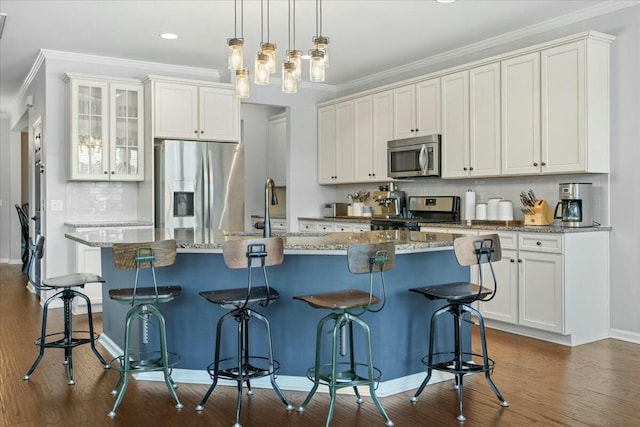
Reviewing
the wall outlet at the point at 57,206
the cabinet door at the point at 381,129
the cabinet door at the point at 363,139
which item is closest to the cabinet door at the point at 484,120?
the cabinet door at the point at 381,129

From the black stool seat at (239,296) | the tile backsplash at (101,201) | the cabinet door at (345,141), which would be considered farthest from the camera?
the cabinet door at (345,141)

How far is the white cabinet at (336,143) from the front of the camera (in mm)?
6832

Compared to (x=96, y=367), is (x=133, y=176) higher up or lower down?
higher up

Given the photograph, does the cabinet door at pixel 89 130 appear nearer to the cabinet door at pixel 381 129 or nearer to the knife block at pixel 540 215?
the cabinet door at pixel 381 129

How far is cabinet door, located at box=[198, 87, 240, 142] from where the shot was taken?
6168 millimetres

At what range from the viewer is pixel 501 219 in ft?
16.7

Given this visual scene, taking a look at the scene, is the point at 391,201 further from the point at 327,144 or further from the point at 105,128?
the point at 105,128

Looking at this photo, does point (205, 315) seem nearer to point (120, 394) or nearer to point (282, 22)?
point (120, 394)

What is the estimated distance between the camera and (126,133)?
19.7 feet

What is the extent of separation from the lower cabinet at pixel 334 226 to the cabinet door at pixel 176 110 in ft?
5.85

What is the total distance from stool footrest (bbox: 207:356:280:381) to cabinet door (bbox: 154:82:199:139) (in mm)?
3262

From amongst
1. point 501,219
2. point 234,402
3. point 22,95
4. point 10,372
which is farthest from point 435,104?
point 22,95

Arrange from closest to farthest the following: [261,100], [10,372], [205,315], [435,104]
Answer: [205,315]
[10,372]
[435,104]
[261,100]

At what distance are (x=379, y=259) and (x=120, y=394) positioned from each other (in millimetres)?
1520
